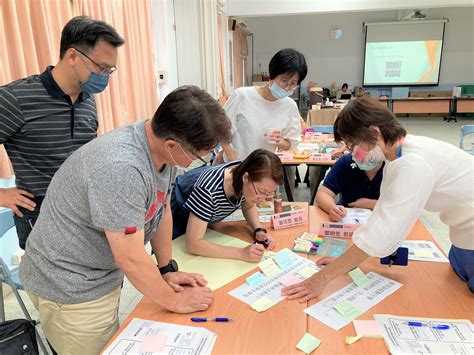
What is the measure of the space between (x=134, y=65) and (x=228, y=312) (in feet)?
10.2

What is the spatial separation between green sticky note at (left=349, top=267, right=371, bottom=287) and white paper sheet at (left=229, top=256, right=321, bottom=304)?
5.2 inches

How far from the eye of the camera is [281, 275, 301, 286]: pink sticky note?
133 centimetres

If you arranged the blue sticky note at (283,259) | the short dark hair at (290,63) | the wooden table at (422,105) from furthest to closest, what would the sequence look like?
the wooden table at (422,105), the short dark hair at (290,63), the blue sticky note at (283,259)

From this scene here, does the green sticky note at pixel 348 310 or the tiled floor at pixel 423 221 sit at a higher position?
the green sticky note at pixel 348 310

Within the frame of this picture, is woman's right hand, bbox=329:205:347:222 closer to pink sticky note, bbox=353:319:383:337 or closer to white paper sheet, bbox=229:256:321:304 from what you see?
white paper sheet, bbox=229:256:321:304

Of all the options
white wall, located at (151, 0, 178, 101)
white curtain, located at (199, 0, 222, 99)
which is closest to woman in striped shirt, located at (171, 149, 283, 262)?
white wall, located at (151, 0, 178, 101)

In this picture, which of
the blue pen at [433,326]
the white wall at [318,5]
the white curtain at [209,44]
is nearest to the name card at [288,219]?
the blue pen at [433,326]

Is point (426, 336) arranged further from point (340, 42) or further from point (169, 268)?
point (340, 42)

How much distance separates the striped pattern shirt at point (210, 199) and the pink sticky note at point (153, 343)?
22.3 inches

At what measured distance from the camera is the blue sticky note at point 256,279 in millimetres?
1330

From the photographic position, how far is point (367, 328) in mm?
1078

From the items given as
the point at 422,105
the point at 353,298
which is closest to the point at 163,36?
the point at 353,298

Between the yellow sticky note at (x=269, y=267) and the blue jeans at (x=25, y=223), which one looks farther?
the blue jeans at (x=25, y=223)

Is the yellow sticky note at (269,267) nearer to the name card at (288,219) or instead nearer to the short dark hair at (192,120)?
the name card at (288,219)
